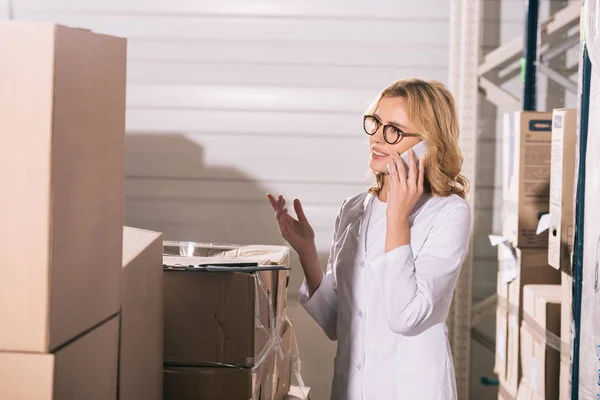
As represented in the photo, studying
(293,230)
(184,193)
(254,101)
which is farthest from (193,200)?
(293,230)

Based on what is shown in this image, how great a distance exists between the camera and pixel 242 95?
4121mm

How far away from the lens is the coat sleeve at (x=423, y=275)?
1773 mm

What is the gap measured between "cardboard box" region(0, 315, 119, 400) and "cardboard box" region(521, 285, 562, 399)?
2.02 metres

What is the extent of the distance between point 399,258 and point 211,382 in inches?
25.0

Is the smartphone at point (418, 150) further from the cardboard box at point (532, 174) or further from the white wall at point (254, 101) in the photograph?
the white wall at point (254, 101)

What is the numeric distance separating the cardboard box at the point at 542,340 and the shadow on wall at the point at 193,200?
4.31 feet

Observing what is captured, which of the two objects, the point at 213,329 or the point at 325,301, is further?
the point at 325,301

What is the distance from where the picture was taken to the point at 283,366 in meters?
2.52

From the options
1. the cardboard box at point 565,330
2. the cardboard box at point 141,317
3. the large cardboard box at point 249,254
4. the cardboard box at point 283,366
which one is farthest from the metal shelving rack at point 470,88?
the cardboard box at point 141,317

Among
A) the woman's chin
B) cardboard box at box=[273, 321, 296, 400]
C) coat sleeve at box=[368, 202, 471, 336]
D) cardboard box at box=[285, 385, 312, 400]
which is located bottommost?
cardboard box at box=[285, 385, 312, 400]

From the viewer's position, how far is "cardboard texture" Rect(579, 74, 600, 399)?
1.90 m

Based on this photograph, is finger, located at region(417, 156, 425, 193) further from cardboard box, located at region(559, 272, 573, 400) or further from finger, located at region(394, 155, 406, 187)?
cardboard box, located at region(559, 272, 573, 400)

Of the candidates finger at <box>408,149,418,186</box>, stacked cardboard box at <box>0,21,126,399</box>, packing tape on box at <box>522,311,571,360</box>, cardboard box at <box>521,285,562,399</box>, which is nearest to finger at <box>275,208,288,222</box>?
finger at <box>408,149,418,186</box>

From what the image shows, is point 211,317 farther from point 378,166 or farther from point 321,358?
point 321,358
